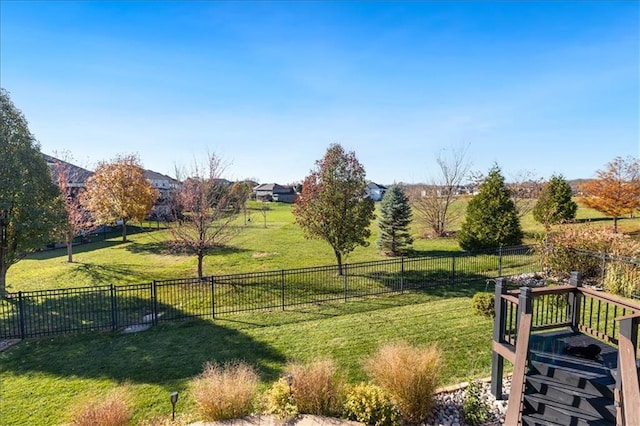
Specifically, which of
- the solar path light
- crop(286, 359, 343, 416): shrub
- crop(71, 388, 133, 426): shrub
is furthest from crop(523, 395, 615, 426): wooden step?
crop(71, 388, 133, 426): shrub

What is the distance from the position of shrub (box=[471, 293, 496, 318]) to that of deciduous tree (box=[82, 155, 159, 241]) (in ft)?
66.8

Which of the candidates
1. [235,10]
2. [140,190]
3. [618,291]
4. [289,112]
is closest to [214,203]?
[289,112]

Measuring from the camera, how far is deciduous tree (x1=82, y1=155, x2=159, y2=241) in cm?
2122

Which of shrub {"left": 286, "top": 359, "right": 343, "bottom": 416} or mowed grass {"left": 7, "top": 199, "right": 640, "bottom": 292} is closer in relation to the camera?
shrub {"left": 286, "top": 359, "right": 343, "bottom": 416}

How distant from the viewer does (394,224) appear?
57.3 ft

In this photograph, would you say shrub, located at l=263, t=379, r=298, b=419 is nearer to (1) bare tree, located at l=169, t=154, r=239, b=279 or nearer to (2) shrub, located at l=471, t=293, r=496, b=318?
(2) shrub, located at l=471, t=293, r=496, b=318

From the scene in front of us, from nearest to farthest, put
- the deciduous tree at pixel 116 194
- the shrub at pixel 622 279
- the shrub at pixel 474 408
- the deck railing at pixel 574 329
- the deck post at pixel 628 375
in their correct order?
the deck post at pixel 628 375 < the deck railing at pixel 574 329 < the shrub at pixel 474 408 < the shrub at pixel 622 279 < the deciduous tree at pixel 116 194

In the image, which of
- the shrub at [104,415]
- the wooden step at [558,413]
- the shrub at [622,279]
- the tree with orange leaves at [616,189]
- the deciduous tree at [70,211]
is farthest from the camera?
the tree with orange leaves at [616,189]

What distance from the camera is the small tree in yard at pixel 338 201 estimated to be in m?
12.4

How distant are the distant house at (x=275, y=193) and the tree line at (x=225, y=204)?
135 ft

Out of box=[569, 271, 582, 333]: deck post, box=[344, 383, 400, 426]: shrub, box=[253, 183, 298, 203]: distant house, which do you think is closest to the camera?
box=[344, 383, 400, 426]: shrub

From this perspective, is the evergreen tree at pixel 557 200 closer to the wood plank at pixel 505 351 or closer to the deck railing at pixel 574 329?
the deck railing at pixel 574 329

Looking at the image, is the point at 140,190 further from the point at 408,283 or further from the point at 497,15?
the point at 497,15

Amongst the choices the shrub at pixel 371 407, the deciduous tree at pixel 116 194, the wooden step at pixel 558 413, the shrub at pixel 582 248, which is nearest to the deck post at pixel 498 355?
the wooden step at pixel 558 413
